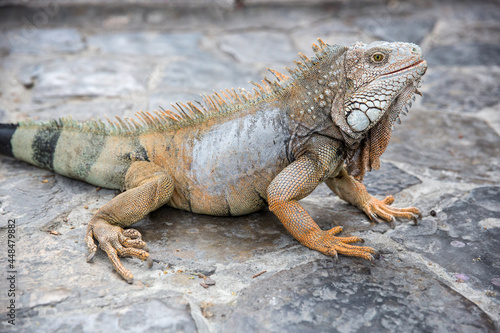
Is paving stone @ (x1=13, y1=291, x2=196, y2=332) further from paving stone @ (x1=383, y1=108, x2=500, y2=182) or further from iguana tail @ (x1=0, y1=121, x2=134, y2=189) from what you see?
paving stone @ (x1=383, y1=108, x2=500, y2=182)

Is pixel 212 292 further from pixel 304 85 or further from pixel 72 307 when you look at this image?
pixel 304 85

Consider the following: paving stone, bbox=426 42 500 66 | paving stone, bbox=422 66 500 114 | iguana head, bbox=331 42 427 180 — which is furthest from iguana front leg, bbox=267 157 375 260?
paving stone, bbox=426 42 500 66

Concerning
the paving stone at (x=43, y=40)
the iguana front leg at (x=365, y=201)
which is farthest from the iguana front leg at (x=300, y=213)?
the paving stone at (x=43, y=40)

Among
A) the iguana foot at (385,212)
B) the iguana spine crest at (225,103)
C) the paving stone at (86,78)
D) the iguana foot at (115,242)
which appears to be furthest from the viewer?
the paving stone at (86,78)

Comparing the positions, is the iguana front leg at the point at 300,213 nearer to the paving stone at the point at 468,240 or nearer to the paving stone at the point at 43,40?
the paving stone at the point at 468,240

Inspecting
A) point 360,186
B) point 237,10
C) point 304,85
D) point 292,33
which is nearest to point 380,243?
point 360,186

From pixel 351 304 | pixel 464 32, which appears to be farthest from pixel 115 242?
pixel 464 32

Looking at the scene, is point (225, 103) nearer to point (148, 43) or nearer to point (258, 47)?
point (258, 47)
